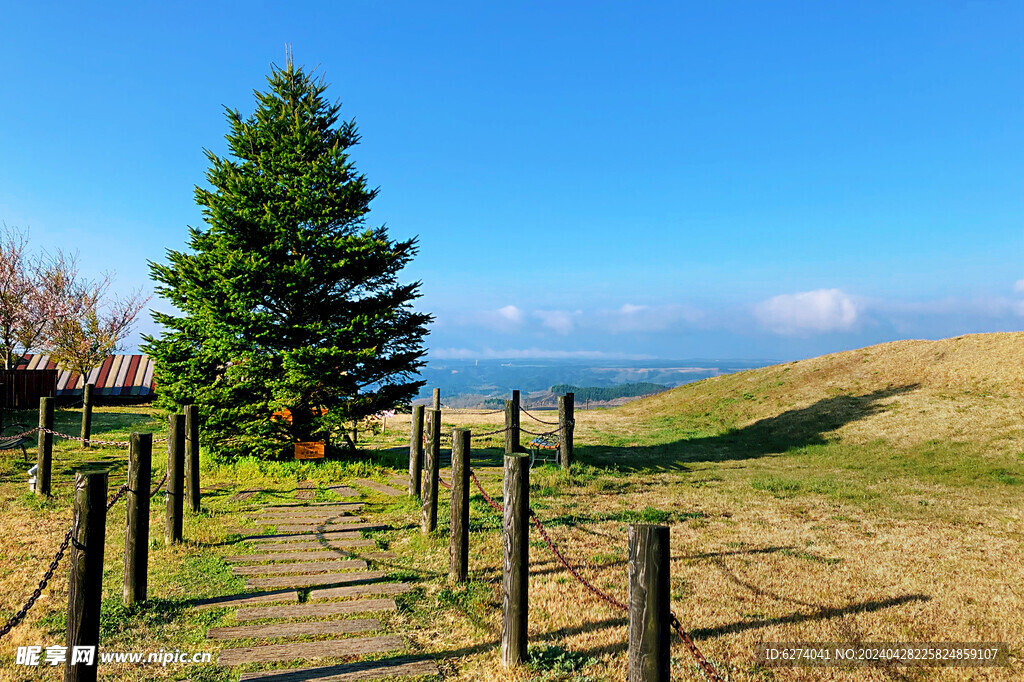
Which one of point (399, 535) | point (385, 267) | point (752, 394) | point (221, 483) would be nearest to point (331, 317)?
point (385, 267)

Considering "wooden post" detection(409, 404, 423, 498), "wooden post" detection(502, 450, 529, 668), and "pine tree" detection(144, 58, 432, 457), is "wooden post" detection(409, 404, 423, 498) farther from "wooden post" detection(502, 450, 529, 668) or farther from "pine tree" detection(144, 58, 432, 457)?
Answer: "wooden post" detection(502, 450, 529, 668)

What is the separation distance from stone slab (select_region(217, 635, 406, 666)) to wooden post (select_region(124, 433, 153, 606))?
185 cm

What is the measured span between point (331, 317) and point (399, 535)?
7.05 meters

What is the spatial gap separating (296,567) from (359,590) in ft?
4.12

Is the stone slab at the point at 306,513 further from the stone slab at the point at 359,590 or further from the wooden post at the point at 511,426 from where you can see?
the stone slab at the point at 359,590

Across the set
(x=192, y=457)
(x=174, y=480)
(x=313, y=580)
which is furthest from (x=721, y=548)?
(x=192, y=457)

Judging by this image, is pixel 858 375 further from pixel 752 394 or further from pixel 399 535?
pixel 399 535

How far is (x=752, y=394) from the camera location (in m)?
30.0

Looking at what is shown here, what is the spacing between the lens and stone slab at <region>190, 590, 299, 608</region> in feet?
21.6

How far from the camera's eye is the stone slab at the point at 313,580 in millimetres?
7105

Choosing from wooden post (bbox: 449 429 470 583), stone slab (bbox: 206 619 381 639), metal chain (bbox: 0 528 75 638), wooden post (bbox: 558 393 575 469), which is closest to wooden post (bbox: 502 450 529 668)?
stone slab (bbox: 206 619 381 639)

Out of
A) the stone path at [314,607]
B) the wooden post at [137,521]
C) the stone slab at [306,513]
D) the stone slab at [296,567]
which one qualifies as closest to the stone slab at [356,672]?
the stone path at [314,607]

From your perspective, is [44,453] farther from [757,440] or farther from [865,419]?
[865,419]

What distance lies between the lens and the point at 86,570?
4.87 metres
